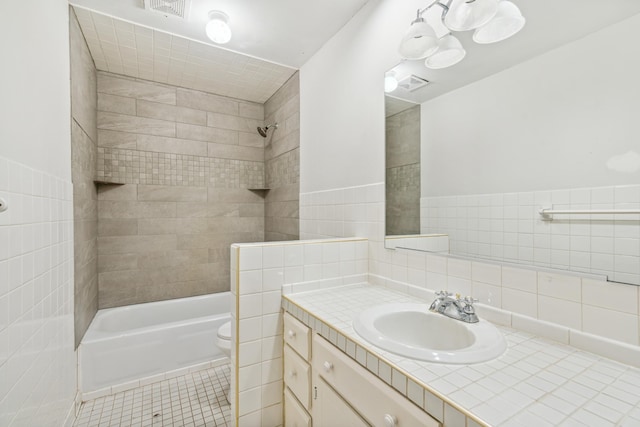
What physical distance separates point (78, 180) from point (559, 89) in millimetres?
2617

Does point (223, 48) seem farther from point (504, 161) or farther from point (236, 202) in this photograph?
point (504, 161)

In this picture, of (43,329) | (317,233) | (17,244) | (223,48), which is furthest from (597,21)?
(43,329)

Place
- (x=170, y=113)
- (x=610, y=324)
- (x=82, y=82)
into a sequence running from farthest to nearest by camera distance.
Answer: (x=170, y=113), (x=82, y=82), (x=610, y=324)

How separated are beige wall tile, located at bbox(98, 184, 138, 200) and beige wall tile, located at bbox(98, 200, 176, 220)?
0.13 ft

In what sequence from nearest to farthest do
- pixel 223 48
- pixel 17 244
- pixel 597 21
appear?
1. pixel 597 21
2. pixel 17 244
3. pixel 223 48

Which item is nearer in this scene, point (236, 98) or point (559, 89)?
point (559, 89)

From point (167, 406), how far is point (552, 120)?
2.50 meters

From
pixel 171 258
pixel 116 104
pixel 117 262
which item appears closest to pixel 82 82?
pixel 116 104

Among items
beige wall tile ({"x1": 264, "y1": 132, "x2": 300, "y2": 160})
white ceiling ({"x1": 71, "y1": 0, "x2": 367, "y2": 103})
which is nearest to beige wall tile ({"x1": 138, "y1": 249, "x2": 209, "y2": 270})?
beige wall tile ({"x1": 264, "y1": 132, "x2": 300, "y2": 160})

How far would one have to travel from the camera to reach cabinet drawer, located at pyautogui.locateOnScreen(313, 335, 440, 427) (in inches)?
29.9

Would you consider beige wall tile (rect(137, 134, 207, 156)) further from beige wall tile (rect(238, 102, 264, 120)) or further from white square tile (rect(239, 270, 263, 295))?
white square tile (rect(239, 270, 263, 295))

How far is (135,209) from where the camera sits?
2.68m

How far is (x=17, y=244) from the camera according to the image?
100 cm

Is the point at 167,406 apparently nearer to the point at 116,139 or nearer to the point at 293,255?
the point at 293,255
